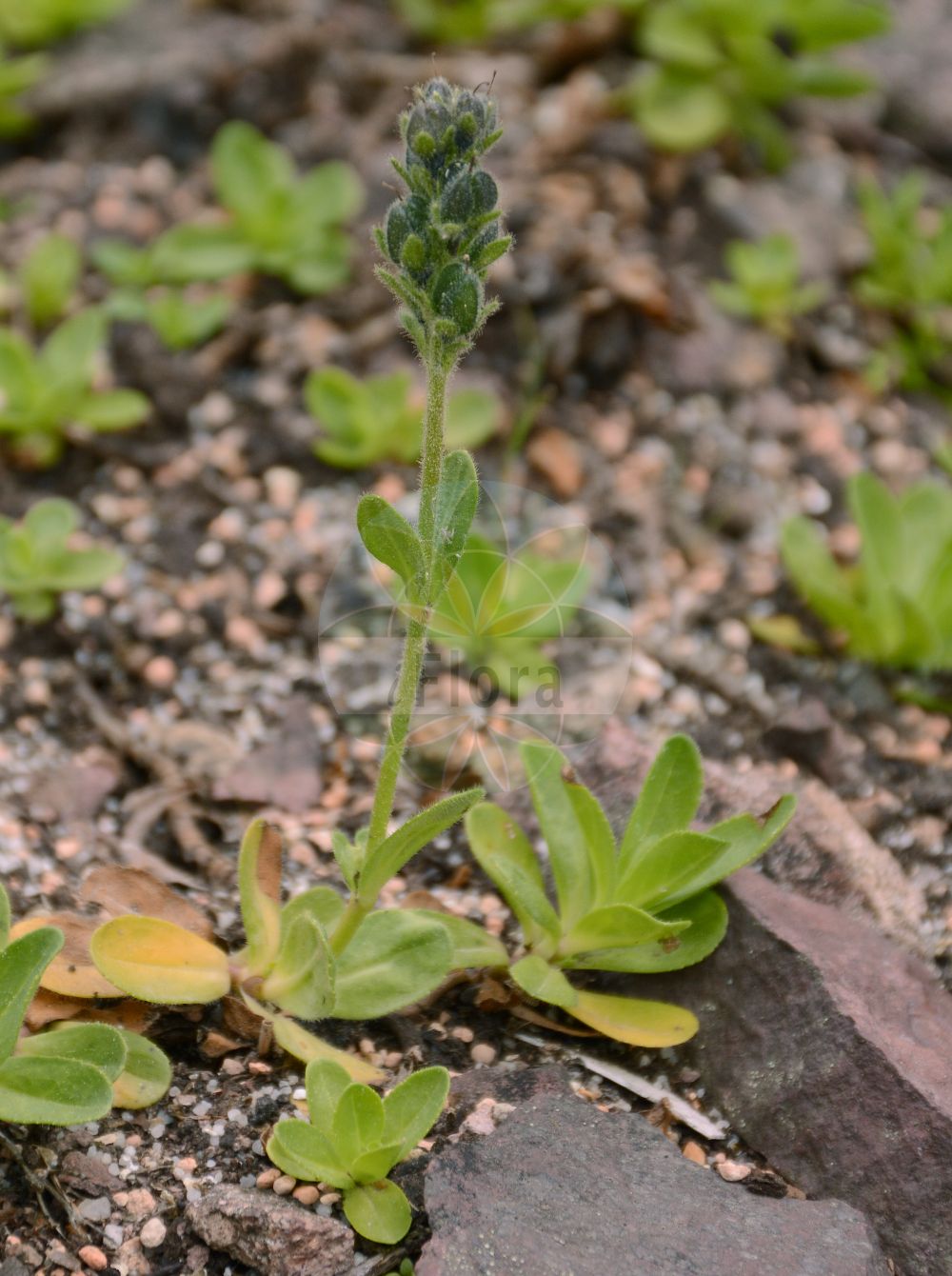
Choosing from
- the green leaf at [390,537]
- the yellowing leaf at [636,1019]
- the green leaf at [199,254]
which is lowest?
the yellowing leaf at [636,1019]

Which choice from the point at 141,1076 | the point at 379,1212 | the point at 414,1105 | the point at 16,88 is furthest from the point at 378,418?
the point at 379,1212

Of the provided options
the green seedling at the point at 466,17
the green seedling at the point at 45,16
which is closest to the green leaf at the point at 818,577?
the green seedling at the point at 466,17

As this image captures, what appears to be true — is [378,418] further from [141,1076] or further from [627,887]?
[141,1076]

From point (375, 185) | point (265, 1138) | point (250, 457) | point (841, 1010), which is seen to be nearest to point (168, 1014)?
point (265, 1138)

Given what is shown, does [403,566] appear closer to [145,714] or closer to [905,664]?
[145,714]

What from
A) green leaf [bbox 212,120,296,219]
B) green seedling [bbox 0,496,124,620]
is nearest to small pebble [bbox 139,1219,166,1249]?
green seedling [bbox 0,496,124,620]

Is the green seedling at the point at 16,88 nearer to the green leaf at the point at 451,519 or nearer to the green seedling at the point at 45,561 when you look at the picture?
the green seedling at the point at 45,561
